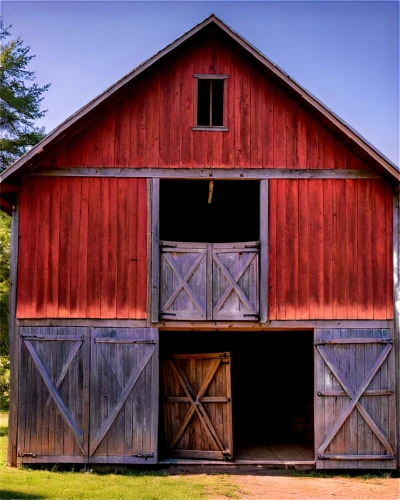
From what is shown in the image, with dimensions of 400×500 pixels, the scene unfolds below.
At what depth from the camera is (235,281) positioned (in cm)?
1509

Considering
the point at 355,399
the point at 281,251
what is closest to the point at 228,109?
the point at 281,251

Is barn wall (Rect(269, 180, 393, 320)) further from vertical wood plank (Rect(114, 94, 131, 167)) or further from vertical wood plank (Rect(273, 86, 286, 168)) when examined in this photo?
vertical wood plank (Rect(114, 94, 131, 167))

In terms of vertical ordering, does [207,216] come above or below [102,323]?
above

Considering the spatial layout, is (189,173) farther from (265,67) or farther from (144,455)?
(144,455)

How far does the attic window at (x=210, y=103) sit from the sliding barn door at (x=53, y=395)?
538cm

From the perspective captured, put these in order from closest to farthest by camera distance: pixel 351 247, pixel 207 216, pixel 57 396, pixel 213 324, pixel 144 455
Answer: pixel 144 455 → pixel 57 396 → pixel 213 324 → pixel 351 247 → pixel 207 216

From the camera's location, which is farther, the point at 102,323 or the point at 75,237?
the point at 75,237

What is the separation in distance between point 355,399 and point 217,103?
25.0ft

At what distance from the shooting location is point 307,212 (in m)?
15.4

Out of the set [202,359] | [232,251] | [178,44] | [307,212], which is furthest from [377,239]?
[178,44]

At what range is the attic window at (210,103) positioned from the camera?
1545 centimetres

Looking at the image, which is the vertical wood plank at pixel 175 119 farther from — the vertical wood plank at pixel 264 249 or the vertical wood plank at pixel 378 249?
the vertical wood plank at pixel 378 249

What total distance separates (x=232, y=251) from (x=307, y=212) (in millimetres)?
1878

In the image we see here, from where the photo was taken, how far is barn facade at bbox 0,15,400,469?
14.9 metres
